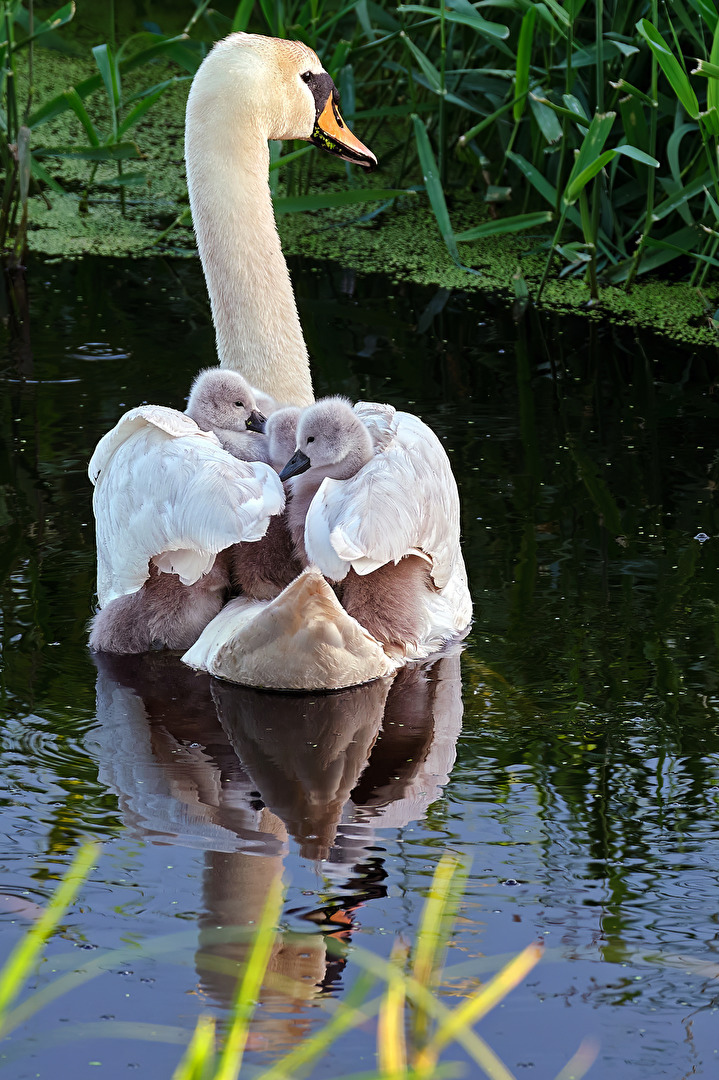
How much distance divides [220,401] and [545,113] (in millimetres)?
2805

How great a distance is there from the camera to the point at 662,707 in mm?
3199

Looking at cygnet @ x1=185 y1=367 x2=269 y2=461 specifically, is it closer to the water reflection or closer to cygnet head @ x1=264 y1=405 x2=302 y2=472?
cygnet head @ x1=264 y1=405 x2=302 y2=472

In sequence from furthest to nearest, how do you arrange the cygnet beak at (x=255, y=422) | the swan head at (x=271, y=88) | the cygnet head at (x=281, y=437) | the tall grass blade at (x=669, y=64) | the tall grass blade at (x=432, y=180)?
the tall grass blade at (x=432, y=180) < the tall grass blade at (x=669, y=64) < the swan head at (x=271, y=88) < the cygnet beak at (x=255, y=422) < the cygnet head at (x=281, y=437)

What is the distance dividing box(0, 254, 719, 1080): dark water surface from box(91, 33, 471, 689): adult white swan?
160 millimetres

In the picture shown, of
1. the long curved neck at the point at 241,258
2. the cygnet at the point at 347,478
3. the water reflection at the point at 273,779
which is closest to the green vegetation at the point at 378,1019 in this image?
the water reflection at the point at 273,779

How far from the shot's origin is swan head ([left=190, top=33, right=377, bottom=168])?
3930 mm

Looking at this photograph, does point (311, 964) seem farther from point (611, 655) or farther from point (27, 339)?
point (27, 339)

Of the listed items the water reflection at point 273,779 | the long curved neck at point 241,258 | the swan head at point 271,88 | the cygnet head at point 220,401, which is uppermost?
the swan head at point 271,88

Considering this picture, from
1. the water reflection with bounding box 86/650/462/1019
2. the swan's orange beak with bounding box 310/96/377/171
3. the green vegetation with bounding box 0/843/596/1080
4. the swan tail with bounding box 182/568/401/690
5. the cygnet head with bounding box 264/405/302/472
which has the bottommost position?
the water reflection with bounding box 86/650/462/1019

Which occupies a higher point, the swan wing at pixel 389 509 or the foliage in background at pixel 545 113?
the foliage in background at pixel 545 113

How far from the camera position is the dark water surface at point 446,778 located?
217 cm

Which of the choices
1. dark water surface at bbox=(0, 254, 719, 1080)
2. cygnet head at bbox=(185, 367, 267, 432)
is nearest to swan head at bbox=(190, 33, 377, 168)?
cygnet head at bbox=(185, 367, 267, 432)

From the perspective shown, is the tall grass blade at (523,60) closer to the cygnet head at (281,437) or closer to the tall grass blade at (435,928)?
the cygnet head at (281,437)

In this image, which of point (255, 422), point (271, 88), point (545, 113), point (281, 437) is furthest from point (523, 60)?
point (281, 437)
